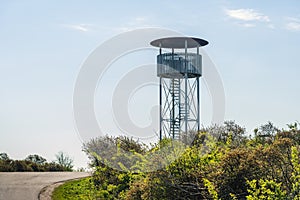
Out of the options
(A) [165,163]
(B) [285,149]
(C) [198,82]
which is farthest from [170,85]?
(B) [285,149]

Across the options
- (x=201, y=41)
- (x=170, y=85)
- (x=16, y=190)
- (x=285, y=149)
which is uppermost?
(x=201, y=41)

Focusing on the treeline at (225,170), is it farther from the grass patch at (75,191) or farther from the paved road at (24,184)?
the paved road at (24,184)

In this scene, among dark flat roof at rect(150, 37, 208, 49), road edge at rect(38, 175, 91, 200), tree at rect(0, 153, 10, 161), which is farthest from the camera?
tree at rect(0, 153, 10, 161)

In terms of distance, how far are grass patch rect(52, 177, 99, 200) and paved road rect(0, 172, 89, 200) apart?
731 millimetres

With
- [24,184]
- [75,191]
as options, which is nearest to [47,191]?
[75,191]

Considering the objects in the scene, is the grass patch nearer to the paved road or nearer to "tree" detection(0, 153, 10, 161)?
the paved road

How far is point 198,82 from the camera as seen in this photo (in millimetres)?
29062

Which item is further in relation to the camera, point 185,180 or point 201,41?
point 201,41

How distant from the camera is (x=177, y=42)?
28.8 metres

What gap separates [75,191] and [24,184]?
2.95m

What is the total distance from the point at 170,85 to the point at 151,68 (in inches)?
63.5

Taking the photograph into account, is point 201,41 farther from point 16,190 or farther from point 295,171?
point 295,171

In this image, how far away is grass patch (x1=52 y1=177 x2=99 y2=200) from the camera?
59.1 ft

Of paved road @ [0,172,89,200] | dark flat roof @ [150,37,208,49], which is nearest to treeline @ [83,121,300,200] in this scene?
paved road @ [0,172,89,200]
